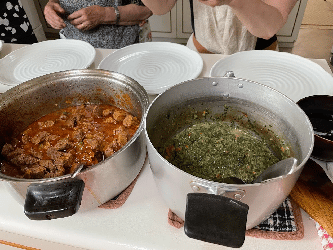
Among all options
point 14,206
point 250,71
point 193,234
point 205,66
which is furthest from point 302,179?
point 14,206

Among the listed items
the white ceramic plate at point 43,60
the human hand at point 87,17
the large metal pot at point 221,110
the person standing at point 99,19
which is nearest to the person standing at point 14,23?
the person standing at point 99,19

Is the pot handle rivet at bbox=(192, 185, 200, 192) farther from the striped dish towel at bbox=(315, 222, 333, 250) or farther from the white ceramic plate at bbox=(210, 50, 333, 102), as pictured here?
the white ceramic plate at bbox=(210, 50, 333, 102)

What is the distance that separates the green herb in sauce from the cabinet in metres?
2.41

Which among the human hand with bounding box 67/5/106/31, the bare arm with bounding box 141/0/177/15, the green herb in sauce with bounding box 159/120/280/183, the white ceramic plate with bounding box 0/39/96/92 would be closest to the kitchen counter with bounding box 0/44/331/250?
the green herb in sauce with bounding box 159/120/280/183

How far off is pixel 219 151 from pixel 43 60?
1.02 meters

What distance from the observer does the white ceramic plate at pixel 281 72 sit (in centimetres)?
99

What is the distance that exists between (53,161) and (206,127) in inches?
17.9

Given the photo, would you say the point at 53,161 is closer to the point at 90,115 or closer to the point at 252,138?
the point at 90,115

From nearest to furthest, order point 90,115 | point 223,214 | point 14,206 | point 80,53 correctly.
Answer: point 223,214 < point 14,206 < point 90,115 < point 80,53

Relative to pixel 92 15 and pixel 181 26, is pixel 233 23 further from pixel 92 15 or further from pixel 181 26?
pixel 181 26

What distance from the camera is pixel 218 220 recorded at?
43 cm

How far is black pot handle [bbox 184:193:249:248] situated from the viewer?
429mm

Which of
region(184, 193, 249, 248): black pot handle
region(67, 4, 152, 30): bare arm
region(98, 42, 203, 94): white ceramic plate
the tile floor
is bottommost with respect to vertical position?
the tile floor

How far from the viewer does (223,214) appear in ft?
1.41
